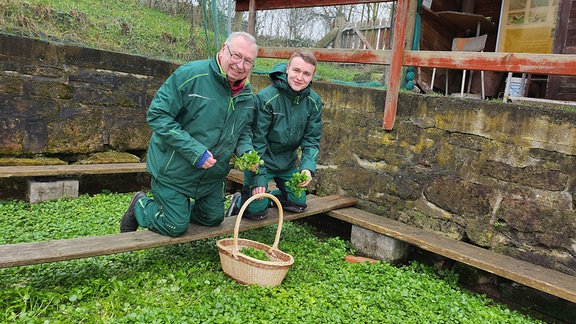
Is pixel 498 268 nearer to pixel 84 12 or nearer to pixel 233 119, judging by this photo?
pixel 233 119

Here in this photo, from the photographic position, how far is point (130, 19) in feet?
24.7

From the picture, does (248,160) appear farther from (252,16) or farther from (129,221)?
(252,16)

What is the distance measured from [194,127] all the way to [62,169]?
2.41m

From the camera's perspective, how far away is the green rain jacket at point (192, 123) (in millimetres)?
2830

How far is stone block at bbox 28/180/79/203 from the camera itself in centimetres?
454

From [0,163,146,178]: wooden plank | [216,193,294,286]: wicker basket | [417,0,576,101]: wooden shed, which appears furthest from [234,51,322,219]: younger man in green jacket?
[417,0,576,101]: wooden shed

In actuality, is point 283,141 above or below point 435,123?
below

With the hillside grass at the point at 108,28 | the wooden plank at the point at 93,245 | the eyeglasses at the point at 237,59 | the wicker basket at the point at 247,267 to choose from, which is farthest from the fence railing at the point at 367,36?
the wicker basket at the point at 247,267

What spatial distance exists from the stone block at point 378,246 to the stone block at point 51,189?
3130 mm

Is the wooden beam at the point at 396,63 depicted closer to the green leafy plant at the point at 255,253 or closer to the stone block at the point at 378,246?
the stone block at the point at 378,246

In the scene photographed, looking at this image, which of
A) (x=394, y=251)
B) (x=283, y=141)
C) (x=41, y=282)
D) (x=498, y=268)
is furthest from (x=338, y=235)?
(x=41, y=282)

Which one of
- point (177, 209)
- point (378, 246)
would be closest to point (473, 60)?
point (378, 246)

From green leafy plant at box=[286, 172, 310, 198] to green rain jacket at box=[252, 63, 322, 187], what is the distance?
0.14 m

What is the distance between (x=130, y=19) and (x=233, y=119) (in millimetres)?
5482
